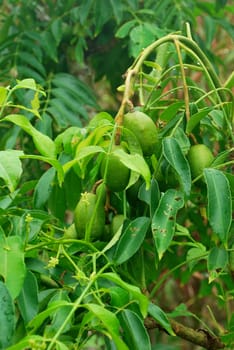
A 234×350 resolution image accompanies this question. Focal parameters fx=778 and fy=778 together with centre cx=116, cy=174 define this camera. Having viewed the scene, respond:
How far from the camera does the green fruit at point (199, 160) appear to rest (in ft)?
3.13

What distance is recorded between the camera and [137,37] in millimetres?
1562

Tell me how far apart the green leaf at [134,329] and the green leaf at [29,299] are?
0.09 m

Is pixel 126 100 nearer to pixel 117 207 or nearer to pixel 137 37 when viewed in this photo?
pixel 117 207

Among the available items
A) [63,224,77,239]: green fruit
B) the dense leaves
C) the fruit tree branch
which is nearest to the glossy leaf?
the dense leaves

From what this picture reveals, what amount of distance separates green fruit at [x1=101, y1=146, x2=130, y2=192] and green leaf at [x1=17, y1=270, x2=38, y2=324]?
15cm

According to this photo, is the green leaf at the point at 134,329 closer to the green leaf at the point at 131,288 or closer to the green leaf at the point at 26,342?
the green leaf at the point at 131,288

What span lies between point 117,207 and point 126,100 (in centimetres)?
14

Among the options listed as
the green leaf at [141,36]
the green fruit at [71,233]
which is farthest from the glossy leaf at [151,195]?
the green leaf at [141,36]

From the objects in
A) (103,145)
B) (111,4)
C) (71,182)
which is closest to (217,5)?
(111,4)

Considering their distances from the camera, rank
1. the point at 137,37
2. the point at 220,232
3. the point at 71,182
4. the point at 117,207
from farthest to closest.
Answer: the point at 137,37 < the point at 71,182 < the point at 117,207 < the point at 220,232

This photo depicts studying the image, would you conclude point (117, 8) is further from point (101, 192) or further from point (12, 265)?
point (12, 265)

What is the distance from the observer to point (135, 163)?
2.71 feet

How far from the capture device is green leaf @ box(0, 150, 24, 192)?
0.78 metres

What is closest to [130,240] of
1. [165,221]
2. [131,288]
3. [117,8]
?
[165,221]
